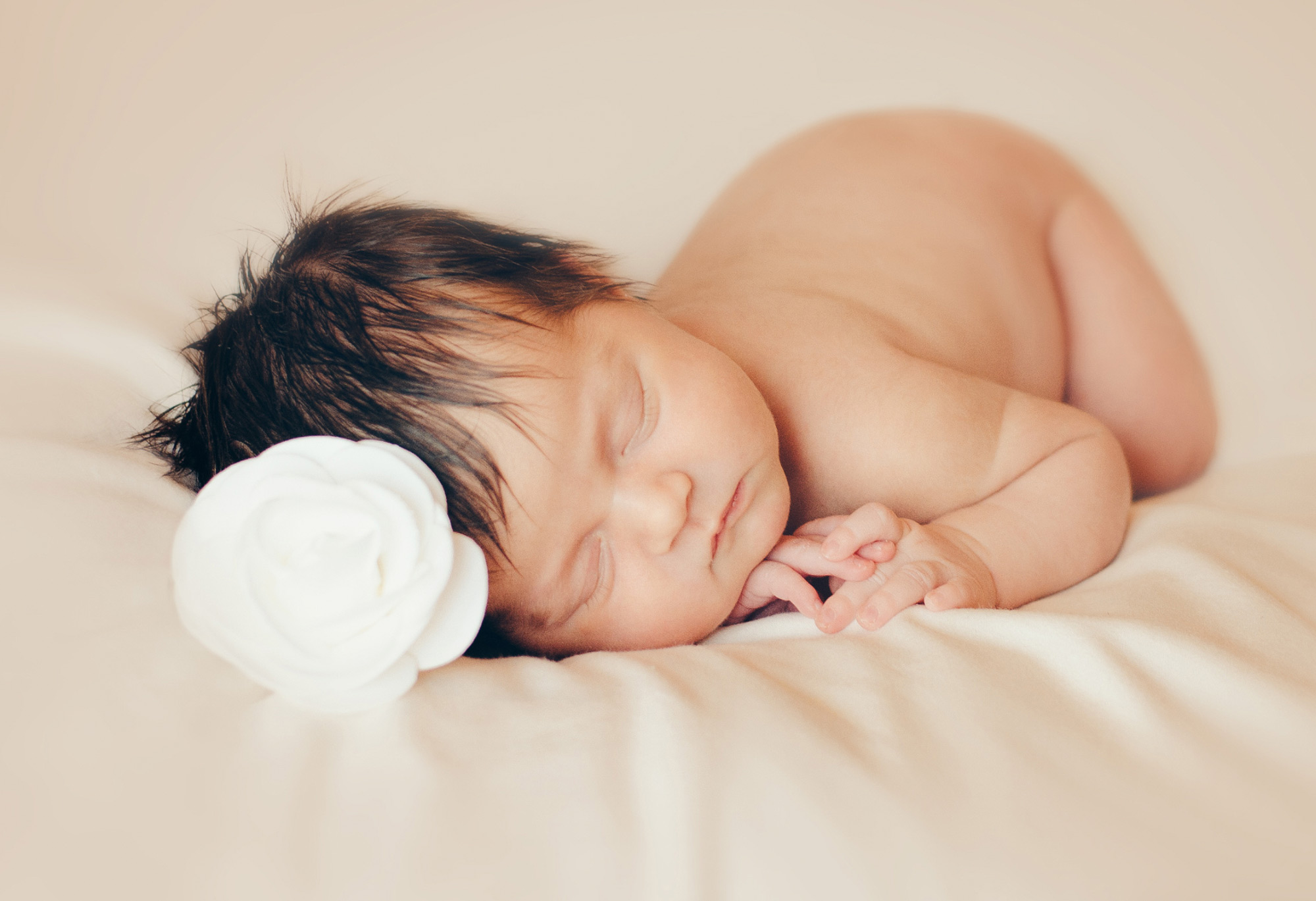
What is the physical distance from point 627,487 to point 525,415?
118 mm

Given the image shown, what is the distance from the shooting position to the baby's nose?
833 millimetres

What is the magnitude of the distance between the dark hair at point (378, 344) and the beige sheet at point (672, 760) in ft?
0.46

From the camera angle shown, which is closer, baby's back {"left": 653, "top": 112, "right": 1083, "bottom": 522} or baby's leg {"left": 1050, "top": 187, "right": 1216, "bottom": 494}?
baby's back {"left": 653, "top": 112, "right": 1083, "bottom": 522}

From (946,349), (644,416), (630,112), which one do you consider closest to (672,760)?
(644,416)

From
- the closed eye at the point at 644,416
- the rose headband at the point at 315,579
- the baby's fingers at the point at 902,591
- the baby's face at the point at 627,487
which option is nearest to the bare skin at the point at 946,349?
the baby's fingers at the point at 902,591

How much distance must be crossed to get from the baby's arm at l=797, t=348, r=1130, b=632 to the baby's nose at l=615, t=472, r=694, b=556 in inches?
→ 6.3

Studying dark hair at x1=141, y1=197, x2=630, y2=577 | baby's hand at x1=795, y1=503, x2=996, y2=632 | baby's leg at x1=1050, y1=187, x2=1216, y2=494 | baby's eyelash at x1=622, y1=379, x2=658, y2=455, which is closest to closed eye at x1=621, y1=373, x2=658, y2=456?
baby's eyelash at x1=622, y1=379, x2=658, y2=455

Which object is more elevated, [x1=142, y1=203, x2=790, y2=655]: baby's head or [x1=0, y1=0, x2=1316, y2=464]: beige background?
[x1=0, y1=0, x2=1316, y2=464]: beige background

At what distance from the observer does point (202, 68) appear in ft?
5.08

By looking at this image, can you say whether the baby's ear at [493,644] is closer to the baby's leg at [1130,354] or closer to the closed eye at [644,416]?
the closed eye at [644,416]

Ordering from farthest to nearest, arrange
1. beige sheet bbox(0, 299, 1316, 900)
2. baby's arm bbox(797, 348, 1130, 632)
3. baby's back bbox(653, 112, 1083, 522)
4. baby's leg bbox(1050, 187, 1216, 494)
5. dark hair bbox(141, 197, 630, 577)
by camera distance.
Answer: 1. baby's leg bbox(1050, 187, 1216, 494)
2. baby's back bbox(653, 112, 1083, 522)
3. baby's arm bbox(797, 348, 1130, 632)
4. dark hair bbox(141, 197, 630, 577)
5. beige sheet bbox(0, 299, 1316, 900)

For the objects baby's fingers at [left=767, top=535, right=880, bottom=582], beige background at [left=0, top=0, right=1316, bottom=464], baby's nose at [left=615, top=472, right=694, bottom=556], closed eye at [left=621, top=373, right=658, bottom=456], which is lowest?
baby's fingers at [left=767, top=535, right=880, bottom=582]

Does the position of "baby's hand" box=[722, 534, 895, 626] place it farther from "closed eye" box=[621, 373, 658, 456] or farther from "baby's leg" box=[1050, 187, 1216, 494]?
"baby's leg" box=[1050, 187, 1216, 494]

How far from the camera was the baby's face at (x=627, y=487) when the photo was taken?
2.70 ft
